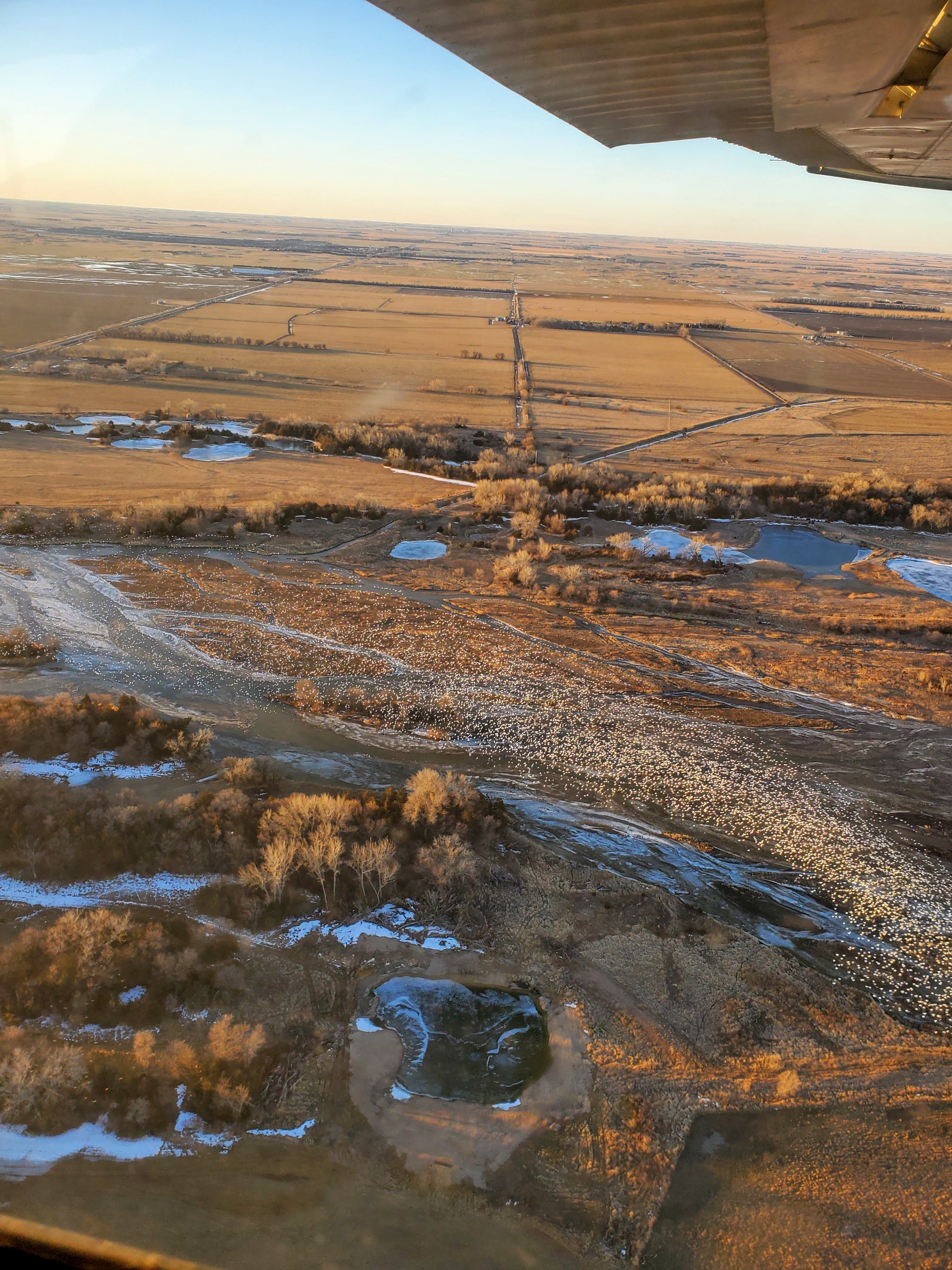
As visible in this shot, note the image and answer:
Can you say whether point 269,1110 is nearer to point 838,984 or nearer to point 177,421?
point 838,984

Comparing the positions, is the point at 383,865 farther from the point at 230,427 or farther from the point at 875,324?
the point at 875,324

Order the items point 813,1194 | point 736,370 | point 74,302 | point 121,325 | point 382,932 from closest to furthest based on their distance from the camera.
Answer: point 813,1194
point 382,932
point 121,325
point 736,370
point 74,302

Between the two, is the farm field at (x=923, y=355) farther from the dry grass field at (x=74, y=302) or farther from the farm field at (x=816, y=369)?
the dry grass field at (x=74, y=302)

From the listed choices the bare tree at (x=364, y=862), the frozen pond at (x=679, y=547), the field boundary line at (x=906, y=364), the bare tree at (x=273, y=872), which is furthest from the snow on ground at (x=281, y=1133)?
the field boundary line at (x=906, y=364)

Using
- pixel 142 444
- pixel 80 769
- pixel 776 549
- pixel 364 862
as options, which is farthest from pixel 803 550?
pixel 142 444

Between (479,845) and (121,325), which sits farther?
(121,325)

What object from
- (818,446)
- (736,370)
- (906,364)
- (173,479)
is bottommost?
(173,479)

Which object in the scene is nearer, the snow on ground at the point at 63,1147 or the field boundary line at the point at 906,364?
the snow on ground at the point at 63,1147

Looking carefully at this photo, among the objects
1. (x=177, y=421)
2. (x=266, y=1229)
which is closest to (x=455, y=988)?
(x=266, y=1229)
